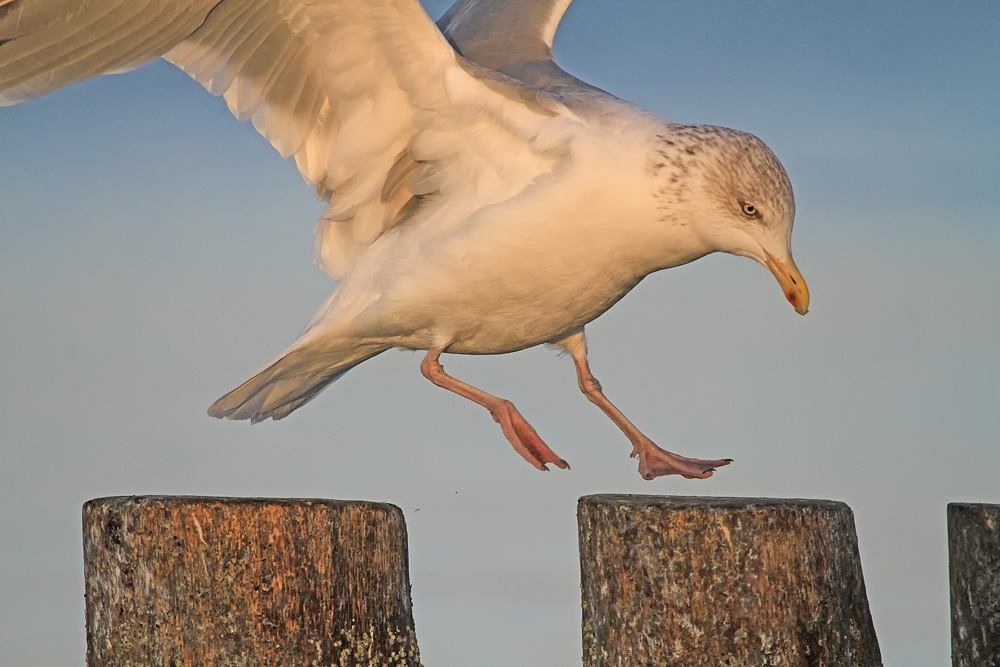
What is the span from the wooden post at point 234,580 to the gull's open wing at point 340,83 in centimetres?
211

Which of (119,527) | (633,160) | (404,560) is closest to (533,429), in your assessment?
(633,160)

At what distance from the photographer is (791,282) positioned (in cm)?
439

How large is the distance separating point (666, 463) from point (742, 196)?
1.35 meters

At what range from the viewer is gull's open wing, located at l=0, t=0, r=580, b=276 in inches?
176

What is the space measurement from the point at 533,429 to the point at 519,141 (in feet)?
3.97

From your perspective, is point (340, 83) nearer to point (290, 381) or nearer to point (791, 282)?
point (290, 381)

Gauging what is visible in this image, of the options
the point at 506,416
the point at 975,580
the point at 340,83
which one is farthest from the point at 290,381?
the point at 975,580

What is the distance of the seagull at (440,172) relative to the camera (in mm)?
4430

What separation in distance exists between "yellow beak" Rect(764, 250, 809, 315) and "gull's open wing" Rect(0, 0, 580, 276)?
3.09 ft

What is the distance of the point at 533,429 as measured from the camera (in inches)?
197

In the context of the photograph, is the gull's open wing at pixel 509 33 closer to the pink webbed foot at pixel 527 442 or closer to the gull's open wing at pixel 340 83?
the gull's open wing at pixel 340 83

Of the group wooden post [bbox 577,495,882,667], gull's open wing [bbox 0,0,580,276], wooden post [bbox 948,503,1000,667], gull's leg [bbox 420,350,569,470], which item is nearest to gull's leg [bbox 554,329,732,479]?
→ gull's leg [bbox 420,350,569,470]

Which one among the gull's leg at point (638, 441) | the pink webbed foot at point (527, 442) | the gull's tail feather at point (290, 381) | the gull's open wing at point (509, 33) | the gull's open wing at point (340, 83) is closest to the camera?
the gull's open wing at point (340, 83)

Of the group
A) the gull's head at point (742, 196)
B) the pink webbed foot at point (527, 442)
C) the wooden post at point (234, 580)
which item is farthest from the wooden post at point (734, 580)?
the pink webbed foot at point (527, 442)
